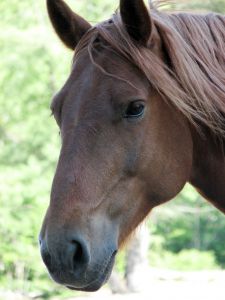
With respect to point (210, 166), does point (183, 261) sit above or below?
below

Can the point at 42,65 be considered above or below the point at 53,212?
below

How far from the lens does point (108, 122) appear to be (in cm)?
295

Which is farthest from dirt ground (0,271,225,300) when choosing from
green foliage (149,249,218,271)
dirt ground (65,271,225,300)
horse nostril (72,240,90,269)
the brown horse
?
horse nostril (72,240,90,269)

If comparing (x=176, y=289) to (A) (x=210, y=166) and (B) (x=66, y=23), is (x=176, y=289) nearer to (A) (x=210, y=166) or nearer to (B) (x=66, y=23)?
(A) (x=210, y=166)

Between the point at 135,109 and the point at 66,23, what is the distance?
2.59 feet

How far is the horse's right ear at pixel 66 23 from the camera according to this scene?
11.4 feet

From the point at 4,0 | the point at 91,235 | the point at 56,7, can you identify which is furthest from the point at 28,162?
the point at 91,235

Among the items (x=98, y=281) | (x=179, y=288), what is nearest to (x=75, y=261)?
(x=98, y=281)

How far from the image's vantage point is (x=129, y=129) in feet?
9.82

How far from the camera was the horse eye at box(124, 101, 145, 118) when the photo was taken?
300cm

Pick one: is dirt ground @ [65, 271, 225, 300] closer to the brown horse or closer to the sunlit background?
the sunlit background

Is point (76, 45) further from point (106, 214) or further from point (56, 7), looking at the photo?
point (106, 214)

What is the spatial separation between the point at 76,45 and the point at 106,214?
1027mm

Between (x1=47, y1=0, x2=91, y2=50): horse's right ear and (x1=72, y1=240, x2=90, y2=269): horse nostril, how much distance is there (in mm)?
1256
